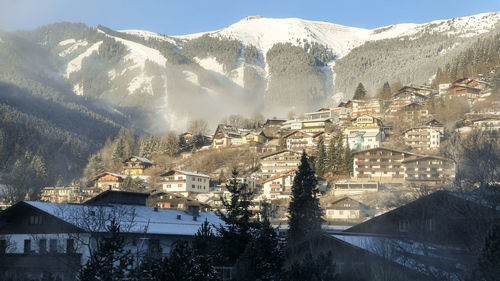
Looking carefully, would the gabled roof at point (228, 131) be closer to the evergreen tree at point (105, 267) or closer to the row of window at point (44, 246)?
the row of window at point (44, 246)

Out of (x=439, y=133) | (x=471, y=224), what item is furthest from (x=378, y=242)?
(x=439, y=133)

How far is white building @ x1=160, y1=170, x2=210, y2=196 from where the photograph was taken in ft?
274

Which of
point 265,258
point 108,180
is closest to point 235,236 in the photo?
point 265,258

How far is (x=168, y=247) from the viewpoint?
33.6 metres

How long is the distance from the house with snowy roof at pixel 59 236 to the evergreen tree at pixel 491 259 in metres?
18.4

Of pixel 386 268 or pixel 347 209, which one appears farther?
pixel 347 209

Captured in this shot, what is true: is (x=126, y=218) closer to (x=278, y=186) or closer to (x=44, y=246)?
(x=44, y=246)

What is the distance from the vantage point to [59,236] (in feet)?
102

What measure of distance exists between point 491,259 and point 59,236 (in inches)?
944

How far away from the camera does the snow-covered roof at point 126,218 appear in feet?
97.1

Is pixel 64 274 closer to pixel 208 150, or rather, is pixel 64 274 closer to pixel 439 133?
pixel 439 133

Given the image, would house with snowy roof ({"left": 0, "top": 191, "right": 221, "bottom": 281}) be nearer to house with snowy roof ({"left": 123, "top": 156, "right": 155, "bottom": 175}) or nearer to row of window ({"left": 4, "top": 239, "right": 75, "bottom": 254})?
row of window ({"left": 4, "top": 239, "right": 75, "bottom": 254})

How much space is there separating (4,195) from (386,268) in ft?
257

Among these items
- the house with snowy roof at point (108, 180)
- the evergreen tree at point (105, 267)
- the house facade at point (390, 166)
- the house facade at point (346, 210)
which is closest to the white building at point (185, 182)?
the house with snowy roof at point (108, 180)
